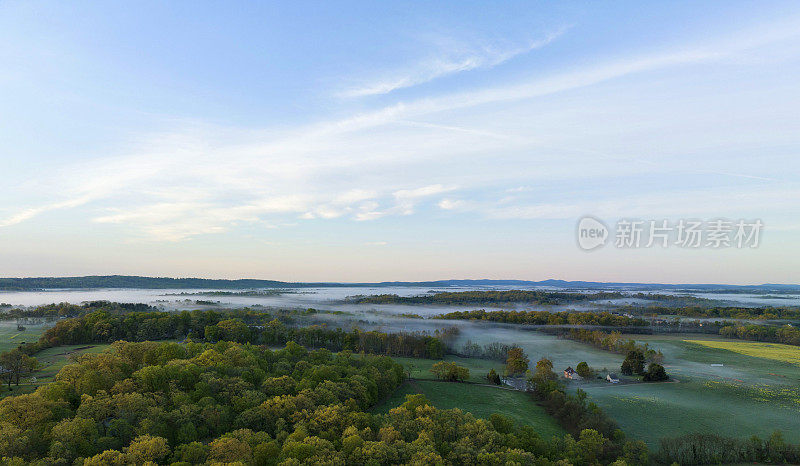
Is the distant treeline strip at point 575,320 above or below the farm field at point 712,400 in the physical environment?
below

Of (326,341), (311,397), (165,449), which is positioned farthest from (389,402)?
(326,341)

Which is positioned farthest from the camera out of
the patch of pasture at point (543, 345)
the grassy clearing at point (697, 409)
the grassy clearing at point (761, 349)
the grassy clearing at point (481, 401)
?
the grassy clearing at point (761, 349)

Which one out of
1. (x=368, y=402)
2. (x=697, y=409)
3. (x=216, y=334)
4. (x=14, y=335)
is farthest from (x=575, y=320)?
(x=14, y=335)

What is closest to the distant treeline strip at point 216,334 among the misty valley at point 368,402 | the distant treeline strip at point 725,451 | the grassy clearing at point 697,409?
the misty valley at point 368,402

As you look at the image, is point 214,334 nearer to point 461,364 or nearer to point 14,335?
point 14,335

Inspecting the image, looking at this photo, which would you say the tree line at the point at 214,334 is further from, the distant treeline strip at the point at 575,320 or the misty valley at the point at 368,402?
the distant treeline strip at the point at 575,320

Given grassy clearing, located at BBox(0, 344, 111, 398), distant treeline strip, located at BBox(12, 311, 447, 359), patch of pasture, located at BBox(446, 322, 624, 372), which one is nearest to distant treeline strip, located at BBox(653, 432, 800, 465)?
patch of pasture, located at BBox(446, 322, 624, 372)
